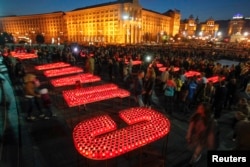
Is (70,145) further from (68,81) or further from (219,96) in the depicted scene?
A: (219,96)

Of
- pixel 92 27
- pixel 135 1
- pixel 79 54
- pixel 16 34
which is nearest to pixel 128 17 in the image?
pixel 135 1

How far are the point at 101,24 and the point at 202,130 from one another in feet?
338

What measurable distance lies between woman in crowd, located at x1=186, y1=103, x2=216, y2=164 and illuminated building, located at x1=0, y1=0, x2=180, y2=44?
9067 centimetres

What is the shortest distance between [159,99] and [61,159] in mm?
6520

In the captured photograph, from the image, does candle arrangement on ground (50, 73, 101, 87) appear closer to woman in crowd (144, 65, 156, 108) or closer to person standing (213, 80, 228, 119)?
woman in crowd (144, 65, 156, 108)

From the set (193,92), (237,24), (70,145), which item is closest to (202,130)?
(70,145)

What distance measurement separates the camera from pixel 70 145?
234 inches

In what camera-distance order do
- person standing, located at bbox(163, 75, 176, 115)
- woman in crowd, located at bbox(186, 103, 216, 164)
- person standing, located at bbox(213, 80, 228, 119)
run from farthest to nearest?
1. person standing, located at bbox(163, 75, 176, 115)
2. person standing, located at bbox(213, 80, 228, 119)
3. woman in crowd, located at bbox(186, 103, 216, 164)

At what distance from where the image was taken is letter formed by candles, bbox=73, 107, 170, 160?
3.69 metres

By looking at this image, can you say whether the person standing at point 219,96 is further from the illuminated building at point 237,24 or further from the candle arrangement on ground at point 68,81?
the illuminated building at point 237,24

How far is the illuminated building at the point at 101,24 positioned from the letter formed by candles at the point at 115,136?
90445 mm

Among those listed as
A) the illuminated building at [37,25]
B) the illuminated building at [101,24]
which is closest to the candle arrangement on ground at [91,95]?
the illuminated building at [101,24]

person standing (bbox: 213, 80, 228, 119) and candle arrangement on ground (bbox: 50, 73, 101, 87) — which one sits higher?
candle arrangement on ground (bbox: 50, 73, 101, 87)

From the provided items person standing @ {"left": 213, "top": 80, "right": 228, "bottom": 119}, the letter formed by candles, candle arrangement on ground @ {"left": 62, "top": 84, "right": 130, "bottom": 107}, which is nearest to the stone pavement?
person standing @ {"left": 213, "top": 80, "right": 228, "bottom": 119}
